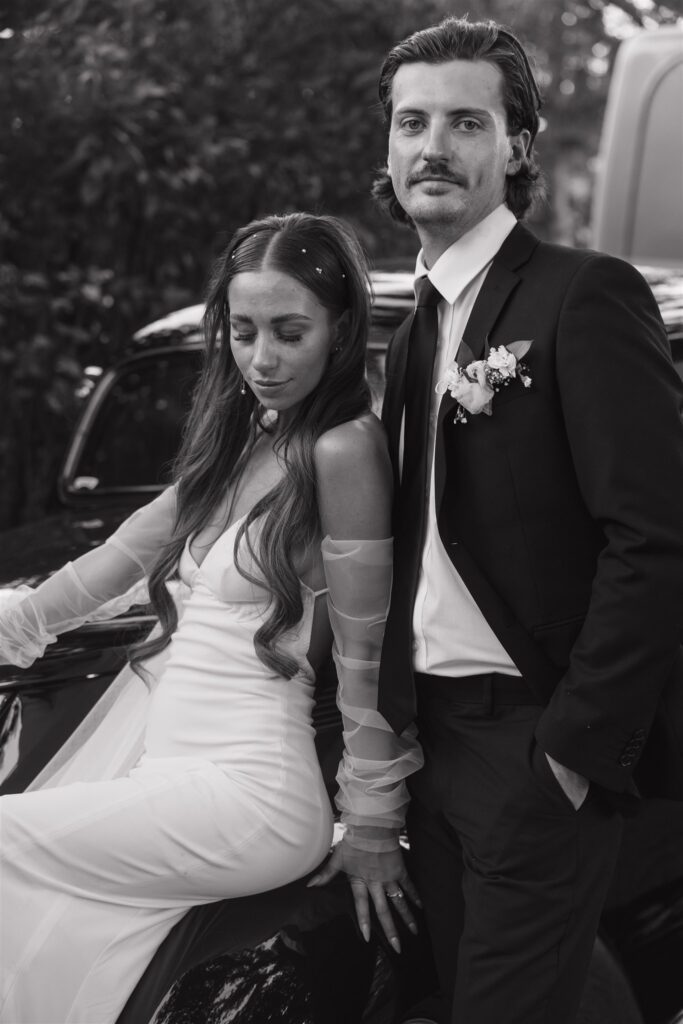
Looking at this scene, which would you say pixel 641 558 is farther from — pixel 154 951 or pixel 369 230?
pixel 369 230

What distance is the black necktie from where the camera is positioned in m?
2.04

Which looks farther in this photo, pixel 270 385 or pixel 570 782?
pixel 270 385

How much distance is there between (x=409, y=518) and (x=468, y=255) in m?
0.46

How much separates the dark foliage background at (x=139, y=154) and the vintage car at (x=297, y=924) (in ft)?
7.13

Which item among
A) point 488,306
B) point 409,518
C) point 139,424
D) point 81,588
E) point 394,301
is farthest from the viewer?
point 139,424

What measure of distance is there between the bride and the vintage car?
53 mm

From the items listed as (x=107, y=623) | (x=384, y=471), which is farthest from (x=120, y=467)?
(x=384, y=471)

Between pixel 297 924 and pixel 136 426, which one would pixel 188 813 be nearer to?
pixel 297 924

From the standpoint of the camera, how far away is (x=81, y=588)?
7.84 feet

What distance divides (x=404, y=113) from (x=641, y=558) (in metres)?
0.86

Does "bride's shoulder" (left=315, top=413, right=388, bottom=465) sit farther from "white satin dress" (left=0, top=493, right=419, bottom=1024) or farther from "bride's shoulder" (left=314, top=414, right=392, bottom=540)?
"white satin dress" (left=0, top=493, right=419, bottom=1024)

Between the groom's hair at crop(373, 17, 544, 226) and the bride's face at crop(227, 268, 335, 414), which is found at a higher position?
the groom's hair at crop(373, 17, 544, 226)

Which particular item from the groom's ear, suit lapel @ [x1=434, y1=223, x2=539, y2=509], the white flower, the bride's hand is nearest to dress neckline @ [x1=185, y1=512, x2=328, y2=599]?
suit lapel @ [x1=434, y1=223, x2=539, y2=509]

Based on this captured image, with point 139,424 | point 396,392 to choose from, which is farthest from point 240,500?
point 139,424
